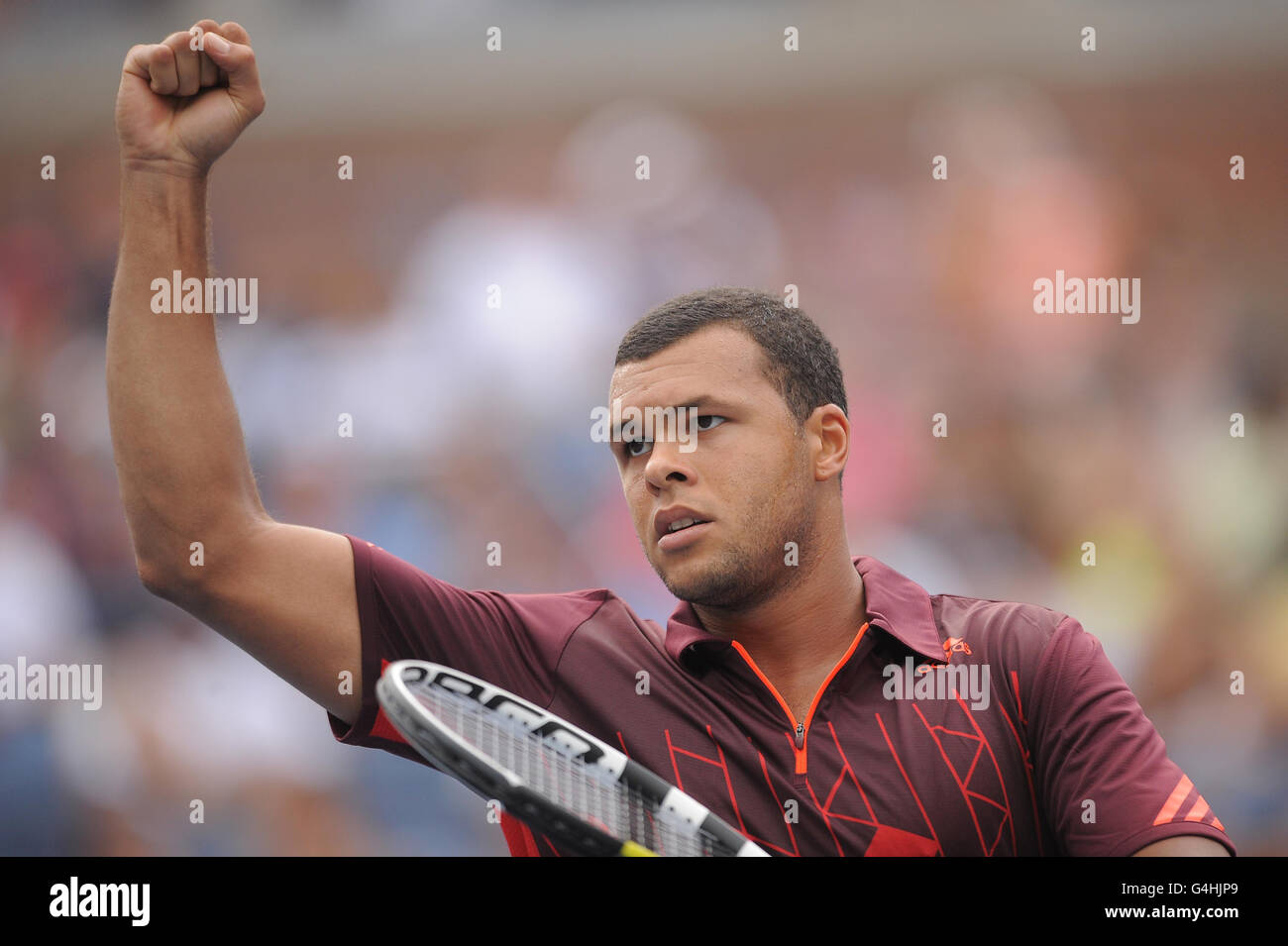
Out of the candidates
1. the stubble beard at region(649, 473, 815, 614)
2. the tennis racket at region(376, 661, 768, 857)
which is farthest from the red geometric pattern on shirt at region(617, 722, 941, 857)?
the stubble beard at region(649, 473, 815, 614)

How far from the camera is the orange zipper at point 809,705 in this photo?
2.08 m

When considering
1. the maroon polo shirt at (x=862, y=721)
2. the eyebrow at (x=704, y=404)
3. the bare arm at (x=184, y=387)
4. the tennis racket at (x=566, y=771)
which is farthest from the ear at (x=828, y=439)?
the bare arm at (x=184, y=387)

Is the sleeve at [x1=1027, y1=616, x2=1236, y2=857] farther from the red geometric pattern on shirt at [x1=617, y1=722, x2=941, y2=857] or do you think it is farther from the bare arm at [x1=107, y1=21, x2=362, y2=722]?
the bare arm at [x1=107, y1=21, x2=362, y2=722]

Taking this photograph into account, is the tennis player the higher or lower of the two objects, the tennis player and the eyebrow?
the lower

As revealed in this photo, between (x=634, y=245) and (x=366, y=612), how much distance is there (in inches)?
140

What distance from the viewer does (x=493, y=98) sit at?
5750mm

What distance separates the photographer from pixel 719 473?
2.25 m

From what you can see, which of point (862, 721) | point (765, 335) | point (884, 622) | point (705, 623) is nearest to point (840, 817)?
point (862, 721)

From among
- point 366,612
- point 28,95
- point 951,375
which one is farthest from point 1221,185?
point 28,95

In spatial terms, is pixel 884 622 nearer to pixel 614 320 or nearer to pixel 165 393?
pixel 165 393

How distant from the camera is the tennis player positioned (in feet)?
6.46

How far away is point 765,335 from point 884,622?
63 centimetres

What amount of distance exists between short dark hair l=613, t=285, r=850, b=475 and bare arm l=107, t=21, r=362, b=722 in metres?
0.83

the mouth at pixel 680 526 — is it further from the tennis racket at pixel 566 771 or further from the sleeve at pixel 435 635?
the tennis racket at pixel 566 771
